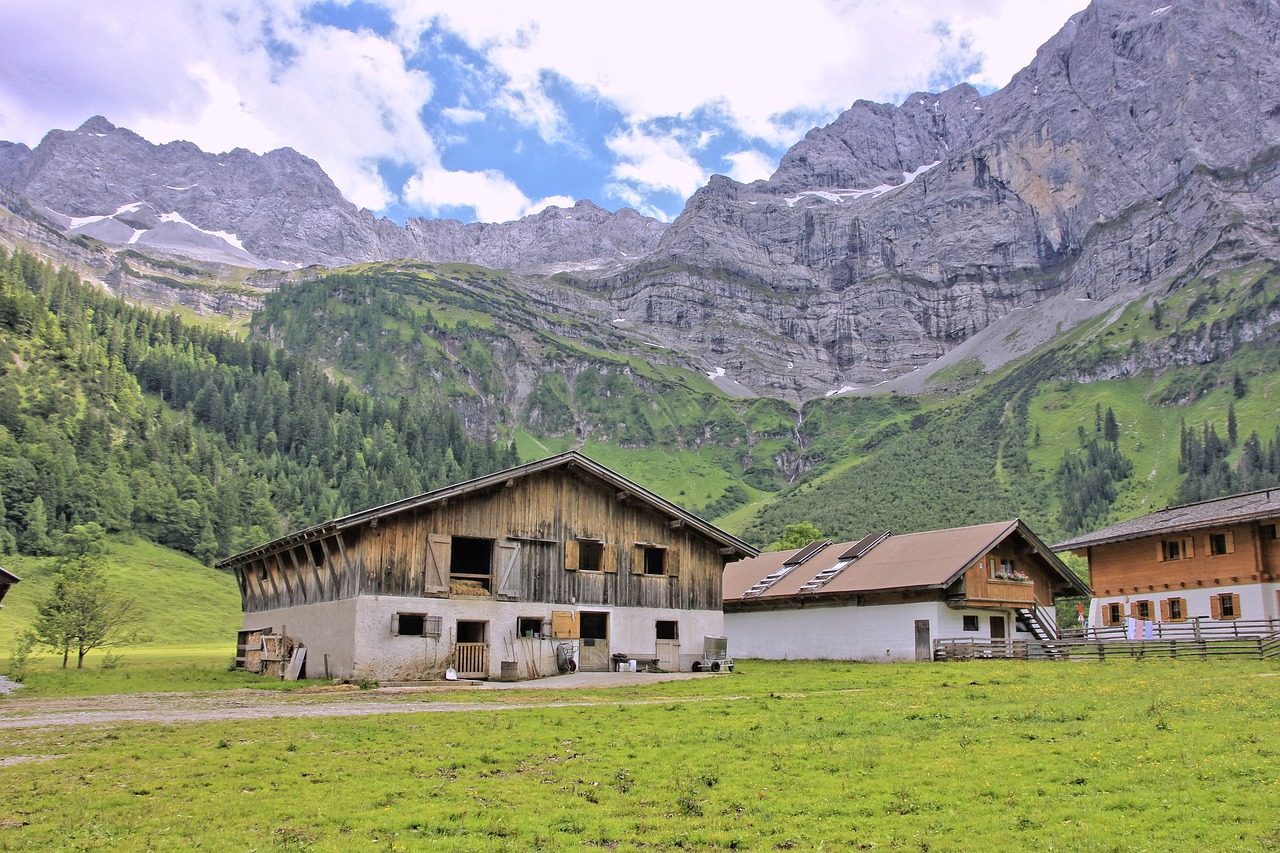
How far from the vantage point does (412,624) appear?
36750mm

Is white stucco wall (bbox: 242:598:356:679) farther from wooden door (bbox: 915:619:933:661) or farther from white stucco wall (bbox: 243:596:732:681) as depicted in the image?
wooden door (bbox: 915:619:933:661)

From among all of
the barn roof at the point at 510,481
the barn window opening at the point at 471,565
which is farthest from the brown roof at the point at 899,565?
the barn window opening at the point at 471,565

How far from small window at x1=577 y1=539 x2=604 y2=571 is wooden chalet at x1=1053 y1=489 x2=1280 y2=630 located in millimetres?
30149

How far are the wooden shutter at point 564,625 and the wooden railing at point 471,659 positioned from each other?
3.18 m

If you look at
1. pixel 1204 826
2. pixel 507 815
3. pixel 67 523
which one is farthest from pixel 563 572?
pixel 67 523

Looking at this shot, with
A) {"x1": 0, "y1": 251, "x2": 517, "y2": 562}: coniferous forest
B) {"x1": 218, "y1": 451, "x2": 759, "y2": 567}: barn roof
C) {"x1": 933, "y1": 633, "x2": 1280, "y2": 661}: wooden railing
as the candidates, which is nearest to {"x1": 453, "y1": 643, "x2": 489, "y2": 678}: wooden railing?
{"x1": 218, "y1": 451, "x2": 759, "y2": 567}: barn roof

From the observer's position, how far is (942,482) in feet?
656

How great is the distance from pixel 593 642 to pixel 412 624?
27.0ft

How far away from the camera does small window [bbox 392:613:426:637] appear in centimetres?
3622

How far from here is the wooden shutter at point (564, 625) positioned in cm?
3919

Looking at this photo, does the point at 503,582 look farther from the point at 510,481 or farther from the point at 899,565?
the point at 899,565

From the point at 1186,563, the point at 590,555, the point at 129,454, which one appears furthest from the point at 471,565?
the point at 129,454

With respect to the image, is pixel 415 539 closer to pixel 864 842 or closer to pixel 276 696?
pixel 276 696

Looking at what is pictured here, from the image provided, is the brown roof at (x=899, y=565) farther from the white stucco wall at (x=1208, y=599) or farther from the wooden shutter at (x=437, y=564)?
the wooden shutter at (x=437, y=564)
